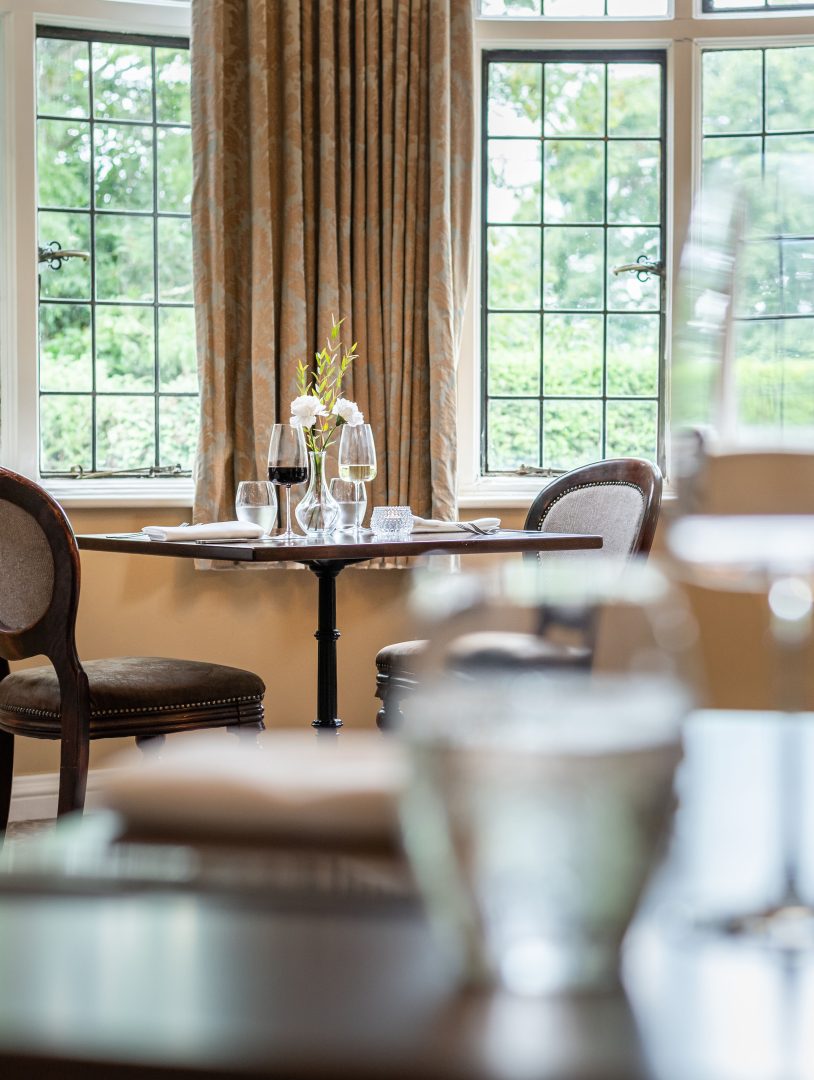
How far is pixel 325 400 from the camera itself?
3.27 metres

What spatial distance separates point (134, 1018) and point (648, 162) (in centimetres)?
427

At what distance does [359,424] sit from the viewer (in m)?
2.92

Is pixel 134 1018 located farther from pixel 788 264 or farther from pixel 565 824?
pixel 788 264

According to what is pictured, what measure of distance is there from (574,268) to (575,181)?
29 cm

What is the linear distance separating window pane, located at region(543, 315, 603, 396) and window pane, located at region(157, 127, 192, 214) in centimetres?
129

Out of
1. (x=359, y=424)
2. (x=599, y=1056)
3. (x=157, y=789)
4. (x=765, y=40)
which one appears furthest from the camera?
(x=765, y=40)

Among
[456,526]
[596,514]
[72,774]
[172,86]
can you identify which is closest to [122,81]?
[172,86]

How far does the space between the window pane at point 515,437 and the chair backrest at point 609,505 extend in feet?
2.49

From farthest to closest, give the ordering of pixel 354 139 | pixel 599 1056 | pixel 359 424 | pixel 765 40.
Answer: pixel 765 40 < pixel 354 139 < pixel 359 424 < pixel 599 1056

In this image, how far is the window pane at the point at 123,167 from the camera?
12.8 ft

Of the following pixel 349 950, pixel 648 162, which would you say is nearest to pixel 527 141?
pixel 648 162

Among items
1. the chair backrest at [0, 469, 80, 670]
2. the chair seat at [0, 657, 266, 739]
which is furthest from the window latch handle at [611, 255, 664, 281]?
the chair backrest at [0, 469, 80, 670]

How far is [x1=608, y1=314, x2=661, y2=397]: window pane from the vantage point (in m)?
4.25

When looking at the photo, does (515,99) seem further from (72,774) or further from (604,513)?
(72,774)
